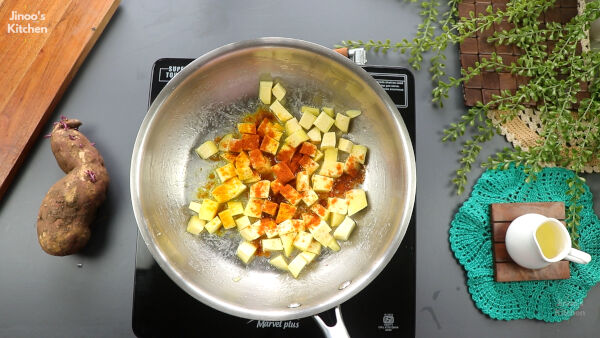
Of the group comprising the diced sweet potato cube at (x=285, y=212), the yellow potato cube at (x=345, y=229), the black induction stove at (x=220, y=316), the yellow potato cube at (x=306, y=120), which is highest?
the yellow potato cube at (x=306, y=120)

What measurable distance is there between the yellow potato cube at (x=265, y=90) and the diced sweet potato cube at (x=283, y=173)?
0.21 metres

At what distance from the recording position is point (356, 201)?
122cm

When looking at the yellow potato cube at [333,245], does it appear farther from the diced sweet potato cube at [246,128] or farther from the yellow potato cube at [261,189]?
the diced sweet potato cube at [246,128]

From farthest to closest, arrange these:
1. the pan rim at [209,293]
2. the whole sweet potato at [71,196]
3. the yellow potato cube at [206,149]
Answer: the yellow potato cube at [206,149] < the whole sweet potato at [71,196] < the pan rim at [209,293]

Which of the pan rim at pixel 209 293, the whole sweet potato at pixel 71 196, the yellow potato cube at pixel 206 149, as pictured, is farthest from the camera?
the yellow potato cube at pixel 206 149

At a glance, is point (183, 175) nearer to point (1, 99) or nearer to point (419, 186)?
point (1, 99)

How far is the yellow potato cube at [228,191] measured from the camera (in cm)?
123

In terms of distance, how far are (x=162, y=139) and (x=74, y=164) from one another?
0.96 feet

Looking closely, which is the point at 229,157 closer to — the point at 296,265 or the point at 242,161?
the point at 242,161

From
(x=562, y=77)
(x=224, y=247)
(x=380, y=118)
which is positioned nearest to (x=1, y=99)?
(x=224, y=247)

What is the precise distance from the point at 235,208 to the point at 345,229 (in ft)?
1.11

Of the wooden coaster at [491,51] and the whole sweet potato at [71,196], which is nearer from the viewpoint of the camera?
the whole sweet potato at [71,196]

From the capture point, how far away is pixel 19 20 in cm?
133

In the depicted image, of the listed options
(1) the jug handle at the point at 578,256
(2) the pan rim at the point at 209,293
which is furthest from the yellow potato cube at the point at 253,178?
(1) the jug handle at the point at 578,256
